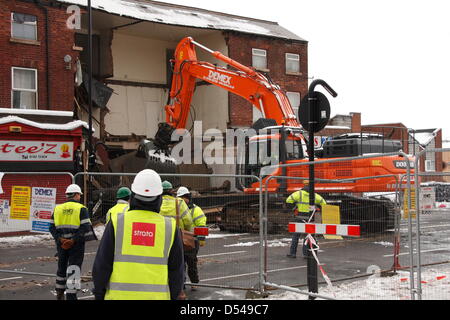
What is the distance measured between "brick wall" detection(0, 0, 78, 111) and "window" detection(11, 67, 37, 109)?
0.74 feet

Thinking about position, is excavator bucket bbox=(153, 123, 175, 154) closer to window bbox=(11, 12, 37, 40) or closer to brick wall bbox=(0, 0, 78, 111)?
brick wall bbox=(0, 0, 78, 111)

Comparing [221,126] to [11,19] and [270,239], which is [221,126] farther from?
[270,239]

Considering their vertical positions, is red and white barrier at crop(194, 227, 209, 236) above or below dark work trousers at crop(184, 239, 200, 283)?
above

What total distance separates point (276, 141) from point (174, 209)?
906 centimetres

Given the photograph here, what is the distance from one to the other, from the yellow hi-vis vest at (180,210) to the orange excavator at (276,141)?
509cm

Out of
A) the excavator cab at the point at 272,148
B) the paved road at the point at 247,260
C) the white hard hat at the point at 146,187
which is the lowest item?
the paved road at the point at 247,260

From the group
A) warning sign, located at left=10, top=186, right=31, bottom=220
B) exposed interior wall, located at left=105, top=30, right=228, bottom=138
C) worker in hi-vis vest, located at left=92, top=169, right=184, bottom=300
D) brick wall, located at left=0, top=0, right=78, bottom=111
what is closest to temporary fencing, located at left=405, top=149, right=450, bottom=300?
worker in hi-vis vest, located at left=92, top=169, right=184, bottom=300

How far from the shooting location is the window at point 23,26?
23.1 metres

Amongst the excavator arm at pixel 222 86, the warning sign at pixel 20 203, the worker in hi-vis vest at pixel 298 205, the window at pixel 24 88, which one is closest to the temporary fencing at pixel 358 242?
the worker in hi-vis vest at pixel 298 205

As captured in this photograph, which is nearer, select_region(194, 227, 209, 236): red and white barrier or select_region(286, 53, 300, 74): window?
select_region(194, 227, 209, 236): red and white barrier

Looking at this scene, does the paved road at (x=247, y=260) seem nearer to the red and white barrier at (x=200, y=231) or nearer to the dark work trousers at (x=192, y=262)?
the dark work trousers at (x=192, y=262)

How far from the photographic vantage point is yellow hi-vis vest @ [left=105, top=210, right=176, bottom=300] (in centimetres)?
464

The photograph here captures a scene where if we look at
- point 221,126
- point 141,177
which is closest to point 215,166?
point 221,126

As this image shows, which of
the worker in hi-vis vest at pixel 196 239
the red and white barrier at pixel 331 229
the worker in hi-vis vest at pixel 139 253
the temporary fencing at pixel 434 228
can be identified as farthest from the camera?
the worker in hi-vis vest at pixel 196 239
